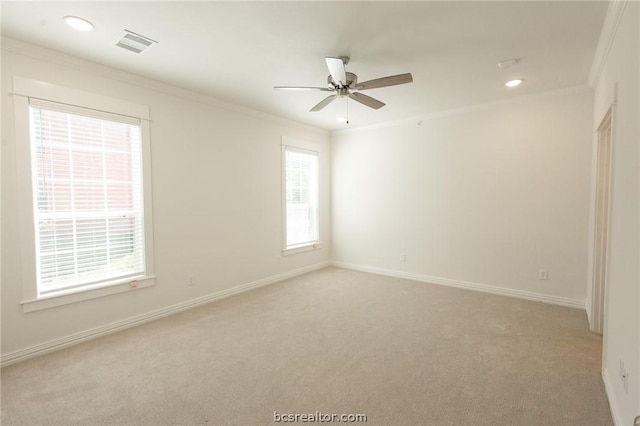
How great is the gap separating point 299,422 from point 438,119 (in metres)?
4.43

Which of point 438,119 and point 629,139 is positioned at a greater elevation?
point 438,119

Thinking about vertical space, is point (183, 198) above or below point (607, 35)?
below

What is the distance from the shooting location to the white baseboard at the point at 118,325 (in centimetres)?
254

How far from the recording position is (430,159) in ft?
15.6

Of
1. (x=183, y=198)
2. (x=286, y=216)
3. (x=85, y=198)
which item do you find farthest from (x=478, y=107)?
(x=85, y=198)

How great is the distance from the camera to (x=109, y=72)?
9.86 feet

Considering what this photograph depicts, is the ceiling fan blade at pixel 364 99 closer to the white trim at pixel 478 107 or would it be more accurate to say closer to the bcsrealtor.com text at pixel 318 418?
the white trim at pixel 478 107

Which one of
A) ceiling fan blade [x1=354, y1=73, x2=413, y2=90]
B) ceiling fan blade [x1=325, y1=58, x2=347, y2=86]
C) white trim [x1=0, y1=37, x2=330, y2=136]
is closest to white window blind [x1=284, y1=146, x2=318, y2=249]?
white trim [x1=0, y1=37, x2=330, y2=136]

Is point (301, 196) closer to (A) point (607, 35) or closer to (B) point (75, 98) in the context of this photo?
(B) point (75, 98)

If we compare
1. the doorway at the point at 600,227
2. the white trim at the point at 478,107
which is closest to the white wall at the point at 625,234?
the doorway at the point at 600,227

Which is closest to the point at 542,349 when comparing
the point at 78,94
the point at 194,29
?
the point at 194,29

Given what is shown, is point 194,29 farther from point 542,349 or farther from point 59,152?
point 542,349

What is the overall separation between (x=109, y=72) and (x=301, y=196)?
3261mm

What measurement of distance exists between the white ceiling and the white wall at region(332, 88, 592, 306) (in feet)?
2.05
